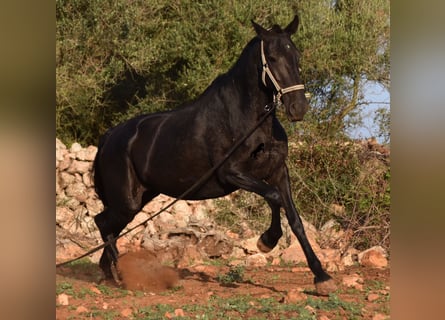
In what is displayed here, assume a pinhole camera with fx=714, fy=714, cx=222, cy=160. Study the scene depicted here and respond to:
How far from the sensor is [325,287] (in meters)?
6.09

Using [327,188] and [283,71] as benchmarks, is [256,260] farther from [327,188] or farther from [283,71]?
[283,71]

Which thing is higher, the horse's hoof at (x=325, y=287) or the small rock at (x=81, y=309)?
the horse's hoof at (x=325, y=287)

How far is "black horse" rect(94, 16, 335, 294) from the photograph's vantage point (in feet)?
19.4

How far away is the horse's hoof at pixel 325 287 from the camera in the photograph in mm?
6086

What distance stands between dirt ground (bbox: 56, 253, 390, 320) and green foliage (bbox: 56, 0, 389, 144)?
182cm

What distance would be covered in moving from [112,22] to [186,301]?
11.6 ft

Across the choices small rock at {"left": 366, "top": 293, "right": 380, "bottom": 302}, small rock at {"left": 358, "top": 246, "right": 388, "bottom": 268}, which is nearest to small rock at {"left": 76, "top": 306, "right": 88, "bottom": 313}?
small rock at {"left": 366, "top": 293, "right": 380, "bottom": 302}

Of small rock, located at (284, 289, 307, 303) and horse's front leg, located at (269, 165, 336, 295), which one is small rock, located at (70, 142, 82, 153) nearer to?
horse's front leg, located at (269, 165, 336, 295)

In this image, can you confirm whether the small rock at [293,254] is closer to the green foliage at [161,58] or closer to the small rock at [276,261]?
the small rock at [276,261]

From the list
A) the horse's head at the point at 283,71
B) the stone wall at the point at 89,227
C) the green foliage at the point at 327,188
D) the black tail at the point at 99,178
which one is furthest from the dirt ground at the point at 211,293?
the horse's head at the point at 283,71
